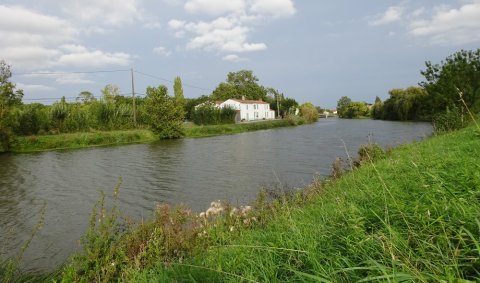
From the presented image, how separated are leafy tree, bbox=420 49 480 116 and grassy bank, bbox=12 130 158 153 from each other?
29.8 m

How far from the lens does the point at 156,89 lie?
44625 millimetres

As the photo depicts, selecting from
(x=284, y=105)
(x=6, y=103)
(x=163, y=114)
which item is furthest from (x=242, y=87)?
(x=6, y=103)

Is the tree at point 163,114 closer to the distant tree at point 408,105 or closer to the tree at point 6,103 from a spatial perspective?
the tree at point 6,103

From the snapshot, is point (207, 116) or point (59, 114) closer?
point (59, 114)

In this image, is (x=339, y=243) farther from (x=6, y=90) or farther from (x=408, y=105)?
(x=408, y=105)

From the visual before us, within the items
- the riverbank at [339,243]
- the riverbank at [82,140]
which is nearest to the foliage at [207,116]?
the riverbank at [82,140]

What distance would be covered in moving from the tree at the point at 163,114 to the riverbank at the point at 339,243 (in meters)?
37.0

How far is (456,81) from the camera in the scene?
25.0 m

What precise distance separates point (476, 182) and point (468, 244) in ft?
4.13

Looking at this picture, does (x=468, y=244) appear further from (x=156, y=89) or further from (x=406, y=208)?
(x=156, y=89)

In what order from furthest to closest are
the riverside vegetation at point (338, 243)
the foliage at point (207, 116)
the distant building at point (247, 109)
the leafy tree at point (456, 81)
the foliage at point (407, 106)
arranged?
the distant building at point (247, 109) < the foliage at point (407, 106) < the foliage at point (207, 116) < the leafy tree at point (456, 81) < the riverside vegetation at point (338, 243)

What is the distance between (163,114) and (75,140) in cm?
1072

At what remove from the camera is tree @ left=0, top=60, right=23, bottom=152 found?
1222 inches

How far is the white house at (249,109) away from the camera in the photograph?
3012 inches
